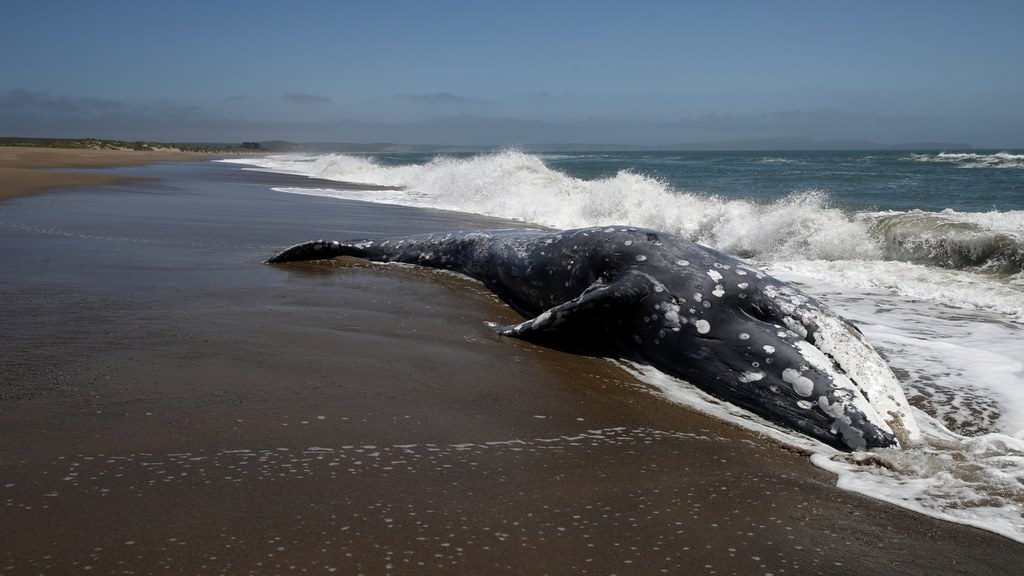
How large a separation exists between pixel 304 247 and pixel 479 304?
9.49ft

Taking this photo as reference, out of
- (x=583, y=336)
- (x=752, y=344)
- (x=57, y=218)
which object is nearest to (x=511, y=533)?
(x=752, y=344)

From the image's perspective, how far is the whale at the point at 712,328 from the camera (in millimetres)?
4684

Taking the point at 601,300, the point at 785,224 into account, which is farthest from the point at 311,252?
the point at 785,224

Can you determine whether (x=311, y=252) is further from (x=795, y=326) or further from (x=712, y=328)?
(x=795, y=326)

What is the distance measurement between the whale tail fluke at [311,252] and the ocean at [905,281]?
16.3 feet

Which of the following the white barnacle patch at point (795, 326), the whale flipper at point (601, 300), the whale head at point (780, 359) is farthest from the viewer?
the whale flipper at point (601, 300)

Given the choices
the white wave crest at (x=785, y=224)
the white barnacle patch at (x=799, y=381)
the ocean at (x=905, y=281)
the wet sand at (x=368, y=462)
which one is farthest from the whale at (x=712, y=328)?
the white wave crest at (x=785, y=224)

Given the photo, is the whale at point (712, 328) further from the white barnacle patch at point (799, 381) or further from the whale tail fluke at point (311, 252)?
the whale tail fluke at point (311, 252)

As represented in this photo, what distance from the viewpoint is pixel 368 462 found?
3.54 metres

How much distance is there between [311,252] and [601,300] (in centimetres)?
477

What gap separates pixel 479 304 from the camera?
295 inches

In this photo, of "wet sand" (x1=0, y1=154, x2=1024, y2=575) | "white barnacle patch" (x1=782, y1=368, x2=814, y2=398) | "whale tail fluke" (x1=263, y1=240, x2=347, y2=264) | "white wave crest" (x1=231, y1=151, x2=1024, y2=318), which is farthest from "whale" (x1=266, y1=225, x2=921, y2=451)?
"white wave crest" (x1=231, y1=151, x2=1024, y2=318)

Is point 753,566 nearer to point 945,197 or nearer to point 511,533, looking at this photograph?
point 511,533

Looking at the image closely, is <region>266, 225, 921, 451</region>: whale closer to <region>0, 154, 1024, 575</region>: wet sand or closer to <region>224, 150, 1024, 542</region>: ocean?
<region>224, 150, 1024, 542</region>: ocean
